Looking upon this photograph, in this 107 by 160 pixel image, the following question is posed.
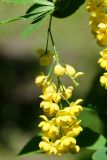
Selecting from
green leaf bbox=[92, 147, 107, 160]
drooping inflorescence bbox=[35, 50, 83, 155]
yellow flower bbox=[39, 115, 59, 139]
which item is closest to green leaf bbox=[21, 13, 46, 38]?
drooping inflorescence bbox=[35, 50, 83, 155]

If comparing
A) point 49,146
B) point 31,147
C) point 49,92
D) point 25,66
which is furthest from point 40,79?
point 25,66

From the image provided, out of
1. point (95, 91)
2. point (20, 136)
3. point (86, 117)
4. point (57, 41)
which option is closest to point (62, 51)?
point (57, 41)

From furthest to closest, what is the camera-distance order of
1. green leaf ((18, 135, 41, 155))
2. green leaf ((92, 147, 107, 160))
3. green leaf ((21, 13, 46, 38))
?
green leaf ((18, 135, 41, 155)), green leaf ((92, 147, 107, 160)), green leaf ((21, 13, 46, 38))

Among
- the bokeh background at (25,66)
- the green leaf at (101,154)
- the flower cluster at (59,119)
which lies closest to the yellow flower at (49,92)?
the flower cluster at (59,119)

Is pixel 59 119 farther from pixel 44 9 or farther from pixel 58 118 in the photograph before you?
pixel 44 9

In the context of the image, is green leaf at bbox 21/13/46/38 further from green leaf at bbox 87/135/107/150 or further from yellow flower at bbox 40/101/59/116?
green leaf at bbox 87/135/107/150

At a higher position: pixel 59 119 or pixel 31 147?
pixel 59 119
